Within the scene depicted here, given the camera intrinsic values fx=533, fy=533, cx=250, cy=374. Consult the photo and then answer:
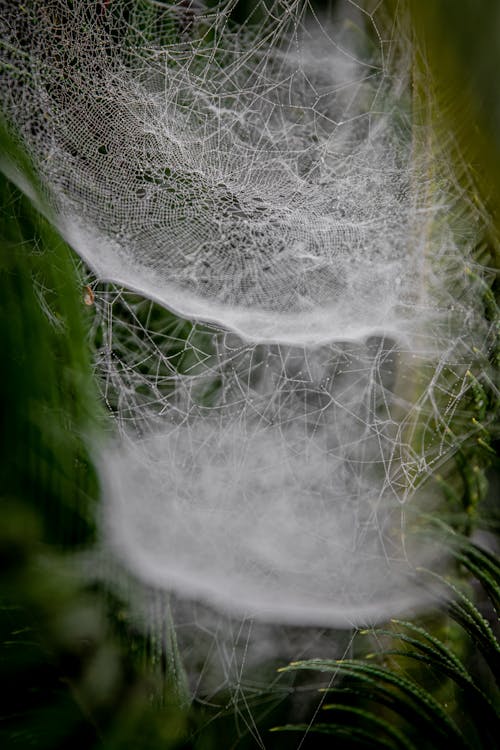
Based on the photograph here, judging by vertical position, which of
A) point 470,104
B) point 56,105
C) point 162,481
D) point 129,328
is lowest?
point 162,481

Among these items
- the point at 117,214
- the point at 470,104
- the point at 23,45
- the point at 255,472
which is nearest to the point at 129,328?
the point at 117,214

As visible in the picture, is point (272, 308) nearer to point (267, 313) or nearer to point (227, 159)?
point (267, 313)

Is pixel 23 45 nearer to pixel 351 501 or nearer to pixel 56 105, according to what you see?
pixel 56 105

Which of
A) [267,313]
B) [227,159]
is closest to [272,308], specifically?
[267,313]

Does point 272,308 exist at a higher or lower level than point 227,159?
lower
